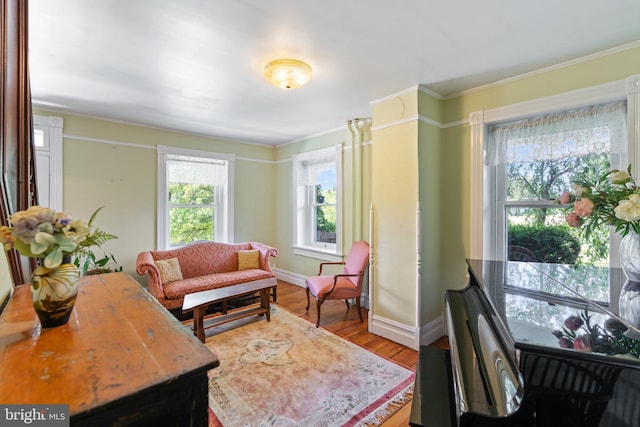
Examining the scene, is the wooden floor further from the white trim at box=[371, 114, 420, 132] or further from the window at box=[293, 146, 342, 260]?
the white trim at box=[371, 114, 420, 132]

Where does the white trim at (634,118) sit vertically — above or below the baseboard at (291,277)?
above

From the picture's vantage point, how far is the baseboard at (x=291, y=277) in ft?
14.9

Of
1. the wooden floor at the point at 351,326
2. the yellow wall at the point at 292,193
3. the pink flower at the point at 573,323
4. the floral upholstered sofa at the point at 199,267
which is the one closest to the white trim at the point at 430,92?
the yellow wall at the point at 292,193

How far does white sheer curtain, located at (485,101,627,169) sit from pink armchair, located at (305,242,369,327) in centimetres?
168

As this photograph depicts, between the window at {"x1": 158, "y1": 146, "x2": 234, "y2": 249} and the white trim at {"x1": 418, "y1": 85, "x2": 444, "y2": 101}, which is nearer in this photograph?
the white trim at {"x1": 418, "y1": 85, "x2": 444, "y2": 101}

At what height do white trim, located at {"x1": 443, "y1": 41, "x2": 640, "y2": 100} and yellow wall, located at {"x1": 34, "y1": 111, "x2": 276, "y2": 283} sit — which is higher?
white trim, located at {"x1": 443, "y1": 41, "x2": 640, "y2": 100}

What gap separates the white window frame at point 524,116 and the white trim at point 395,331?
37.0 inches

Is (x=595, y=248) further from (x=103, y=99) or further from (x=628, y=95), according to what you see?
(x=103, y=99)

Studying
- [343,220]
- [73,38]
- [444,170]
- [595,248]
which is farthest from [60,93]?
[595,248]

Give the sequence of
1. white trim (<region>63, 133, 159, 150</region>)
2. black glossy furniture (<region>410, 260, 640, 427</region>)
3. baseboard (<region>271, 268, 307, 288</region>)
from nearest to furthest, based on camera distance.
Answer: black glossy furniture (<region>410, 260, 640, 427</region>), white trim (<region>63, 133, 159, 150</region>), baseboard (<region>271, 268, 307, 288</region>)

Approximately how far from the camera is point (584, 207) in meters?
1.46

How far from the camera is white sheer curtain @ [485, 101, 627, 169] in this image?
1.96m

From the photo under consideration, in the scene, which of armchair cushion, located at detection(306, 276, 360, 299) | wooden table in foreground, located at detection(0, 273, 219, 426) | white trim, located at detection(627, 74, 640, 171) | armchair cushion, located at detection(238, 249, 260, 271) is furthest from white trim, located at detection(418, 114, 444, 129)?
armchair cushion, located at detection(238, 249, 260, 271)

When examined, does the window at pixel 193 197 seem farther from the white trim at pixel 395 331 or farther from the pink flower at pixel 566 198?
the pink flower at pixel 566 198
